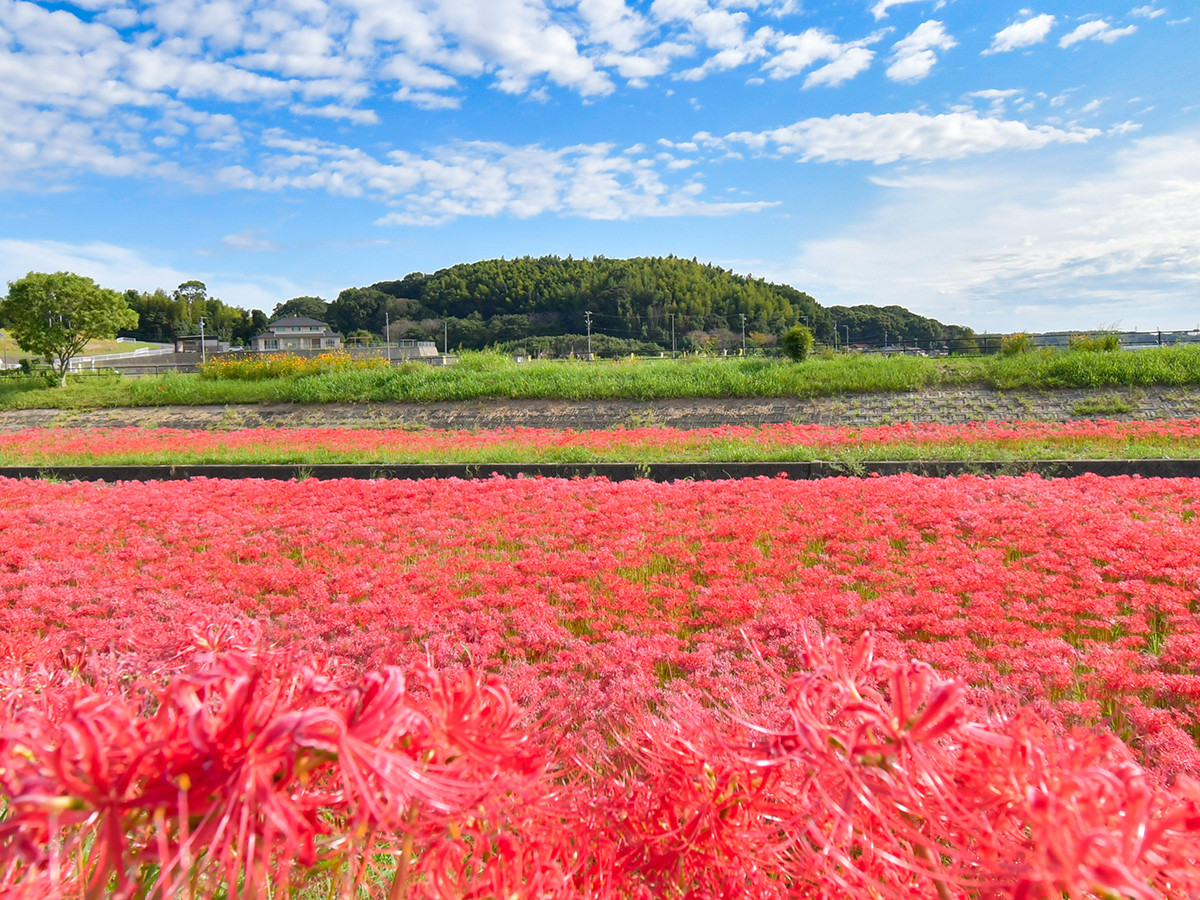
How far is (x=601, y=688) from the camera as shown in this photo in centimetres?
286

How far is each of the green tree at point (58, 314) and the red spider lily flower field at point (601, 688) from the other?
25332mm

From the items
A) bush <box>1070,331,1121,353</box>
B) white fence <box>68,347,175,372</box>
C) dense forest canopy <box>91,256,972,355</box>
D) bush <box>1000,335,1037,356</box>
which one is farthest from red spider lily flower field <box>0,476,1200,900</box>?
dense forest canopy <box>91,256,972,355</box>

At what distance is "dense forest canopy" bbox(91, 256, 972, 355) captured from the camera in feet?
271

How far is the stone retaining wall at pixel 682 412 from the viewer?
44.3ft

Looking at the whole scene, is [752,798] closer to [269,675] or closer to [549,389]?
[269,675]

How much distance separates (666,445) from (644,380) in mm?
8024

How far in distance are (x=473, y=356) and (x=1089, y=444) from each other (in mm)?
16867

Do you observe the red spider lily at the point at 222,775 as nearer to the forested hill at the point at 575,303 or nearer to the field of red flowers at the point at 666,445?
the field of red flowers at the point at 666,445

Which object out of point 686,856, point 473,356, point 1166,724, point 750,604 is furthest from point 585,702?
point 473,356

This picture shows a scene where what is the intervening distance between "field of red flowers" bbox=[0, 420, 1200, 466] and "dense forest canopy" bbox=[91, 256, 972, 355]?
63427 millimetres

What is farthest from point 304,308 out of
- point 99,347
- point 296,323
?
point 99,347

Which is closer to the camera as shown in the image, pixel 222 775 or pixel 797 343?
pixel 222 775

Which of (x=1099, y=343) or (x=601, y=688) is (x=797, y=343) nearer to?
(x=1099, y=343)

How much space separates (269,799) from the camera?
0.55 meters
